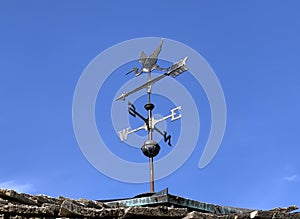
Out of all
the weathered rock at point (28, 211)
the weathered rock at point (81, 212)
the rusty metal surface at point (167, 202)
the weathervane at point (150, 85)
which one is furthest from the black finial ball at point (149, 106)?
the weathered rock at point (28, 211)

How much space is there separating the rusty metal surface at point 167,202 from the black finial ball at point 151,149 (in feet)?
3.36

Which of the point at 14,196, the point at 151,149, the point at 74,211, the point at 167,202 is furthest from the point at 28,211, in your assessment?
the point at 151,149

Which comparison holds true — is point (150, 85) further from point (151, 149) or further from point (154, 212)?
point (154, 212)

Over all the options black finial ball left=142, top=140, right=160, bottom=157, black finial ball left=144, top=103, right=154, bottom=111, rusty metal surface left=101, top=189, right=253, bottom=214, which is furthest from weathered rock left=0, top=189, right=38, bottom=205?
black finial ball left=144, top=103, right=154, bottom=111

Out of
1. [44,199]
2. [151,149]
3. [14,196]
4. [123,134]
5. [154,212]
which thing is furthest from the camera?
[123,134]

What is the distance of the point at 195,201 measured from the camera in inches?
186

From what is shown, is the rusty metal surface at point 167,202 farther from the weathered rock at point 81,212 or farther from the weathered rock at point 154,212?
the weathered rock at point 81,212

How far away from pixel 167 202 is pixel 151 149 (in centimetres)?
141

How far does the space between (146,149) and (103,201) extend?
103 cm

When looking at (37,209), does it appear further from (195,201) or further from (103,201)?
(195,201)

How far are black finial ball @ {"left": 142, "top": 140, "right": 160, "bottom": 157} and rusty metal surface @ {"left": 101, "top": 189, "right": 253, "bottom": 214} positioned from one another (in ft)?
3.36

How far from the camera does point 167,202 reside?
4477mm

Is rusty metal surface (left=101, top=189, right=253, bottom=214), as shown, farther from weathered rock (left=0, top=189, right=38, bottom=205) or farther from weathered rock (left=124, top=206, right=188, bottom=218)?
weathered rock (left=0, top=189, right=38, bottom=205)

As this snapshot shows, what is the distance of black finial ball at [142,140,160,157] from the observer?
→ 582 centimetres
